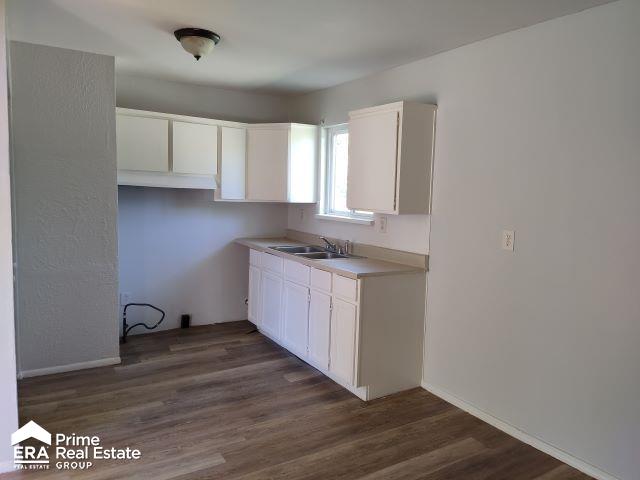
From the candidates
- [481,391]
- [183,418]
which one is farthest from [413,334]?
[183,418]

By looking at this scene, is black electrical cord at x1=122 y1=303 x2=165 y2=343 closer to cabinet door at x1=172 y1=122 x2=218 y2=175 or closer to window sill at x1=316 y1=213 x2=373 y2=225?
cabinet door at x1=172 y1=122 x2=218 y2=175

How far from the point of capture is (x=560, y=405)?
98.0 inches

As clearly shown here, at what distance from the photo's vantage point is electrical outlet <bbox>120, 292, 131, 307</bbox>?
430cm

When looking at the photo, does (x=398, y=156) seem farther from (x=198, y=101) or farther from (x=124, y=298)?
(x=124, y=298)

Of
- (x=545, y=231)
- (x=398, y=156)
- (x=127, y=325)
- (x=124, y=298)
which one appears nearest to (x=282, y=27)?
(x=398, y=156)

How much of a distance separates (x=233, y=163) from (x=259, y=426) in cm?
252

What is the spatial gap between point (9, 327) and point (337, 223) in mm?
2691

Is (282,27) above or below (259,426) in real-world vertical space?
above

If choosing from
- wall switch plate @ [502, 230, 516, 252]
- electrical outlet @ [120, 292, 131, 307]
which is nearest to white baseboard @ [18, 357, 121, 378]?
electrical outlet @ [120, 292, 131, 307]

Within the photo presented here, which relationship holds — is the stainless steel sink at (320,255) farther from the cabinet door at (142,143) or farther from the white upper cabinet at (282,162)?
the cabinet door at (142,143)

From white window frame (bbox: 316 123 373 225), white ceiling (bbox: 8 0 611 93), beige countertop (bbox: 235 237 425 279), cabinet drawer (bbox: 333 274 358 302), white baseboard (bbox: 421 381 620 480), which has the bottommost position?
white baseboard (bbox: 421 381 620 480)

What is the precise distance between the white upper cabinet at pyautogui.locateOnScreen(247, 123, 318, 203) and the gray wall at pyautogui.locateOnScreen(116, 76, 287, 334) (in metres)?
0.46

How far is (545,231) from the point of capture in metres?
2.53

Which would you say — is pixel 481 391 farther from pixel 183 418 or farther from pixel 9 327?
pixel 9 327
